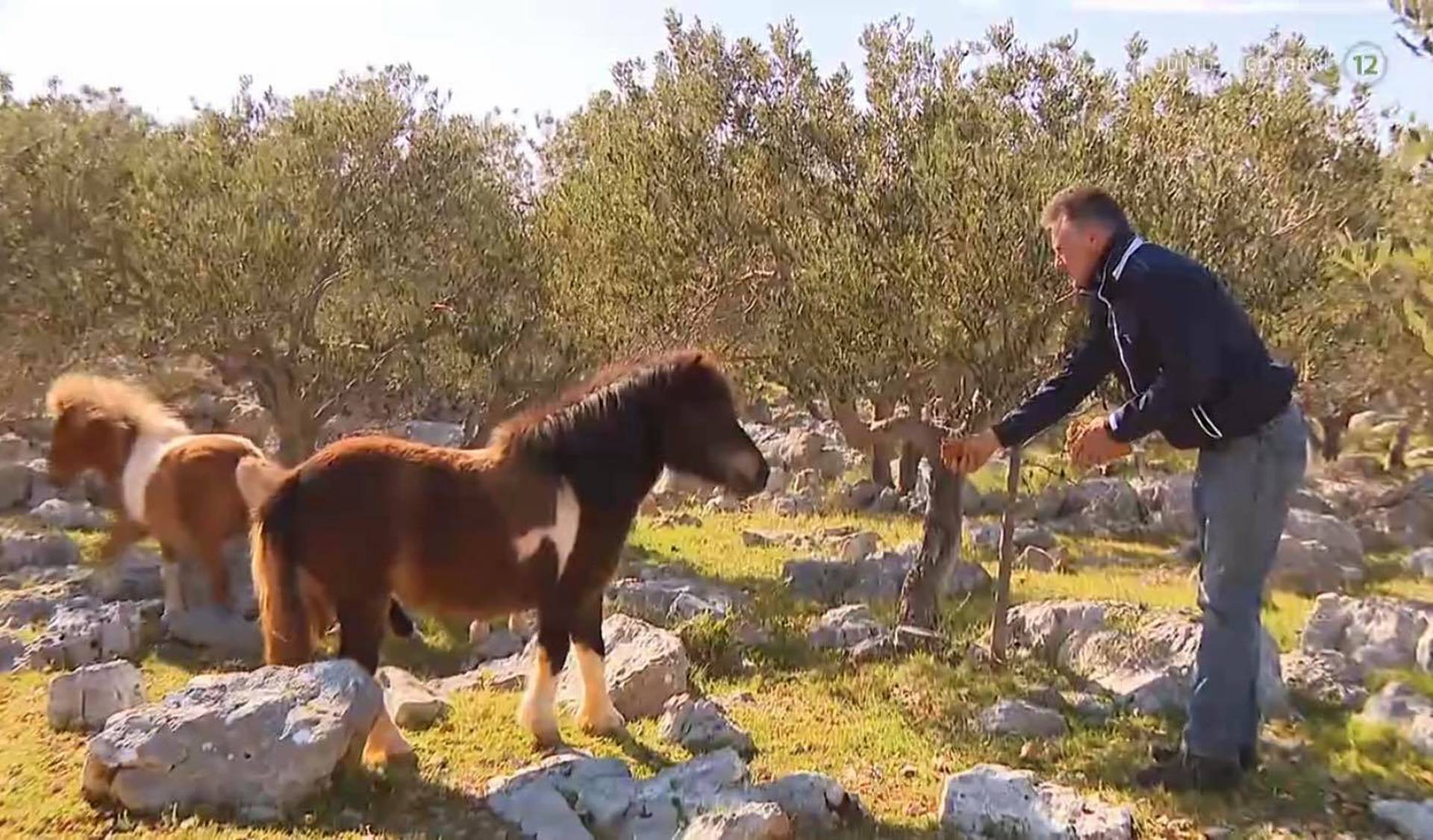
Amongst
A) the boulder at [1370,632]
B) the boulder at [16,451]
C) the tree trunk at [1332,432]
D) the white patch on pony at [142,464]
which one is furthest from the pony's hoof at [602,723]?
the tree trunk at [1332,432]

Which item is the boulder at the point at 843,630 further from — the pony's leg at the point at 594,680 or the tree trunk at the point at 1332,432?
the tree trunk at the point at 1332,432

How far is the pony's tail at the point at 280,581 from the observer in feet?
21.0

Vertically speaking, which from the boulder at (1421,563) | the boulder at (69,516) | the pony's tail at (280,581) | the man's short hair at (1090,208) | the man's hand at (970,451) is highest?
the man's short hair at (1090,208)

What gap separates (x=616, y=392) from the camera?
670 cm

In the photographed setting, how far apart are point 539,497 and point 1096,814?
3.16 m

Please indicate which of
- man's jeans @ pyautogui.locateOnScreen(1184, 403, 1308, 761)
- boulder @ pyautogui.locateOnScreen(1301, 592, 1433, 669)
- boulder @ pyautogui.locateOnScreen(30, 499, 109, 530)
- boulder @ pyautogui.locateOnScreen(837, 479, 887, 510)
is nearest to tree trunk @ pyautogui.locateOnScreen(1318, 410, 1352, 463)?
boulder @ pyautogui.locateOnScreen(837, 479, 887, 510)

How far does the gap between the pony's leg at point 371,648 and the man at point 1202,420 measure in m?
3.09

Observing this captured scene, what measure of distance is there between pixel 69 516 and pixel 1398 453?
2923 centimetres

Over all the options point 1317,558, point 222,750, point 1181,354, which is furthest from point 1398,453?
point 222,750

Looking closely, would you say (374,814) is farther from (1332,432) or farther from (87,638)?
(1332,432)

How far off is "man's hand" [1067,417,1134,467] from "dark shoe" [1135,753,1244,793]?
5.46 feet

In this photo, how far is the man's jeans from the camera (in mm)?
6000

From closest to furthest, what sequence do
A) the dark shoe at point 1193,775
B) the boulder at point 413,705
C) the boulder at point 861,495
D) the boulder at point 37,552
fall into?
the dark shoe at point 1193,775
the boulder at point 413,705
the boulder at point 37,552
the boulder at point 861,495

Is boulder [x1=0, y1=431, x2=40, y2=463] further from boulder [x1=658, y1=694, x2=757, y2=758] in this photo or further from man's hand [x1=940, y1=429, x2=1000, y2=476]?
man's hand [x1=940, y1=429, x2=1000, y2=476]
